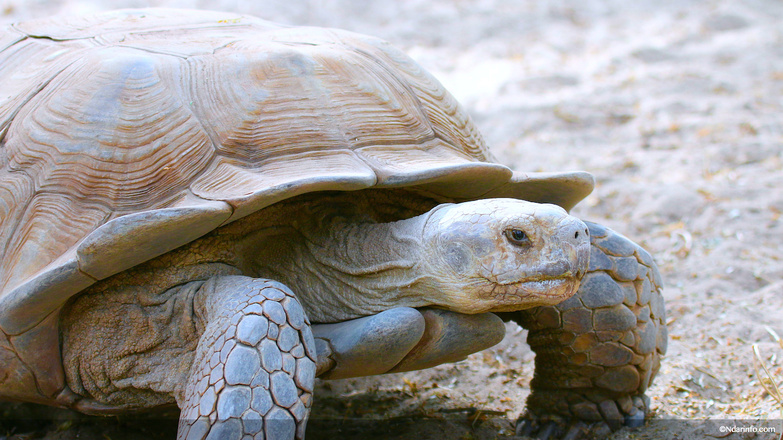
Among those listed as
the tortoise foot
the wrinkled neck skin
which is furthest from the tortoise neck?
the tortoise foot

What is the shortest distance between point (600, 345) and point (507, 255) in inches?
26.9

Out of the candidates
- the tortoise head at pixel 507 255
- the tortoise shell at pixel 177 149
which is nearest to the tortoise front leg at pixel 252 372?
the tortoise shell at pixel 177 149

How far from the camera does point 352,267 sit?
204 centimetres

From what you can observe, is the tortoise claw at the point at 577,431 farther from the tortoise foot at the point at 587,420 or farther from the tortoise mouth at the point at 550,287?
the tortoise mouth at the point at 550,287

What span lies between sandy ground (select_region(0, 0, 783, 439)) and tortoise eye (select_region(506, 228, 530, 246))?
2.84 feet

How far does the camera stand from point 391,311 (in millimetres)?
1873

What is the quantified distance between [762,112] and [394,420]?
4.41 meters

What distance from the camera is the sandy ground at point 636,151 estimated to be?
8.15 ft

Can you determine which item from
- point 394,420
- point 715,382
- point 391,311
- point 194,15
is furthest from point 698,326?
point 194,15

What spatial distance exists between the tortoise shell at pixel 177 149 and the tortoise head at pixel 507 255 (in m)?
0.20

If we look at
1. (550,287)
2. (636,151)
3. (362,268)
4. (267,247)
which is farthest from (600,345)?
(636,151)

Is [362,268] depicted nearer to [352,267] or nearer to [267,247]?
[352,267]

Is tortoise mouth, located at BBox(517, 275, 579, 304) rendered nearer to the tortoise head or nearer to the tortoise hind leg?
the tortoise head

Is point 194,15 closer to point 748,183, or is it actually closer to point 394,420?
point 394,420
